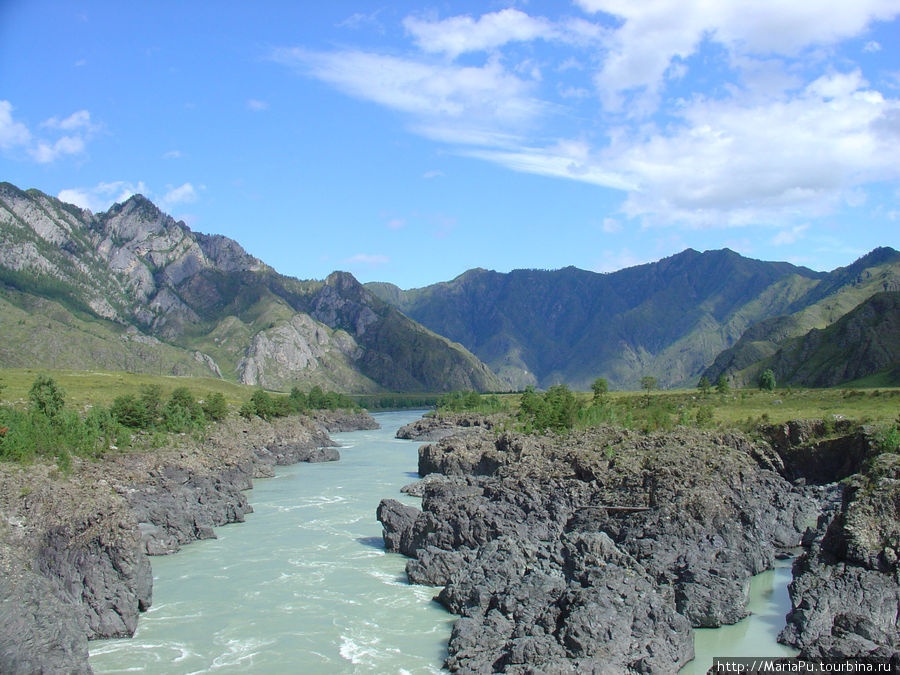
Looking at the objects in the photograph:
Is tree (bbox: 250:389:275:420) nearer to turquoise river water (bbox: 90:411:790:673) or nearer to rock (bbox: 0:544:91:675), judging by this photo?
turquoise river water (bbox: 90:411:790:673)

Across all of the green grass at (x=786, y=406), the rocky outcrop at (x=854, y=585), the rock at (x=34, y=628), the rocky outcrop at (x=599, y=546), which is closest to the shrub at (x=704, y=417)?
the green grass at (x=786, y=406)

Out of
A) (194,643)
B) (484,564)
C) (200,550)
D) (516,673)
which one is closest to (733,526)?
(484,564)

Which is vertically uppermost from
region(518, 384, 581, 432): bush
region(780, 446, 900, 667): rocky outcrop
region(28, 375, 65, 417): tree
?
region(28, 375, 65, 417): tree

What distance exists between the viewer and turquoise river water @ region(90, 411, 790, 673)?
2750cm

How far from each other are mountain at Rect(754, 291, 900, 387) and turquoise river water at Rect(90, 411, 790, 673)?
10473cm

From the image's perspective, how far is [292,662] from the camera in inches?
1079

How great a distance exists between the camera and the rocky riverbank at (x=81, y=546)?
24406mm

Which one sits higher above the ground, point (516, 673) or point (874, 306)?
point (874, 306)

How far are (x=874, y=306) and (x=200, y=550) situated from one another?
506 ft

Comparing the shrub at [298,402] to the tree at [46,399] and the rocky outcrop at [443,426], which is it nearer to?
the rocky outcrop at [443,426]

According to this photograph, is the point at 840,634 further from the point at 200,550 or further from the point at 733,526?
the point at 200,550

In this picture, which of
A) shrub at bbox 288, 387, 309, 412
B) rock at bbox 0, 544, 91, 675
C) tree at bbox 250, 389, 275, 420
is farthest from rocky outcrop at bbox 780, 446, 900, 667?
shrub at bbox 288, 387, 309, 412

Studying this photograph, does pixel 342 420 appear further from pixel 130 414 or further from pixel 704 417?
pixel 704 417

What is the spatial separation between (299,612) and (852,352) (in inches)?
5485
